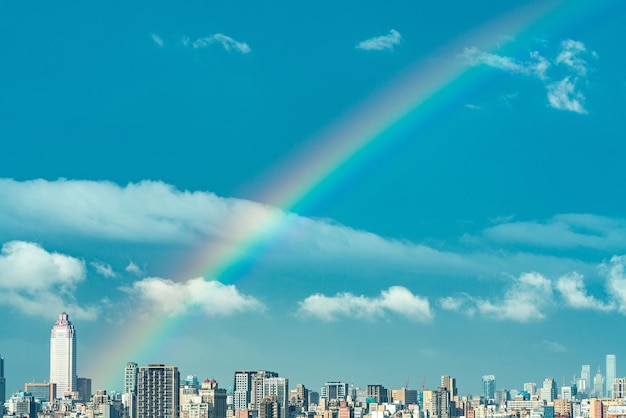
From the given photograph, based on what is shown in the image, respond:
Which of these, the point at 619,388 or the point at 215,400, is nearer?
the point at 215,400

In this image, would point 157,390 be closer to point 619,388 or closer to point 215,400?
point 215,400

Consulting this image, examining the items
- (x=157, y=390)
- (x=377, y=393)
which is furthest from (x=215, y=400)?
(x=377, y=393)

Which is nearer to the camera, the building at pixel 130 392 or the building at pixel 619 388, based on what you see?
the building at pixel 130 392

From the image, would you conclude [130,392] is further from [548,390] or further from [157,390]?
[548,390]

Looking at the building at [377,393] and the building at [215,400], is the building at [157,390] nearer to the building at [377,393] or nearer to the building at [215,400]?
the building at [215,400]

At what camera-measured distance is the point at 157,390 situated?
92.7 meters

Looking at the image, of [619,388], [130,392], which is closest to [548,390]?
[619,388]

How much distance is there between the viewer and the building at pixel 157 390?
92.2 metres

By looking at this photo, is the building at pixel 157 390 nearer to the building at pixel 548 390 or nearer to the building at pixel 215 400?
the building at pixel 215 400

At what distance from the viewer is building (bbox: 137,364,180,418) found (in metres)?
92.2

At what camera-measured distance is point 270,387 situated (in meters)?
106

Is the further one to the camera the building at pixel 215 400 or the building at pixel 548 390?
the building at pixel 548 390

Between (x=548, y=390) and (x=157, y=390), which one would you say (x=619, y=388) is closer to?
(x=548, y=390)

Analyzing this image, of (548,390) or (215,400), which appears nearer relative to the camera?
(215,400)
